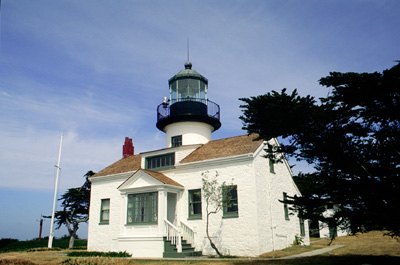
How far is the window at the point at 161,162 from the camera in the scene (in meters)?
18.9

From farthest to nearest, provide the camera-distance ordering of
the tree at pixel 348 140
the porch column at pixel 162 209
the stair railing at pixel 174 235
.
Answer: the porch column at pixel 162 209, the stair railing at pixel 174 235, the tree at pixel 348 140

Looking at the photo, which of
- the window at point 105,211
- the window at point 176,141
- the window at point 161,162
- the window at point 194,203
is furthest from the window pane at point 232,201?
the window at point 105,211

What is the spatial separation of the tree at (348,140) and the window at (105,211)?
15.1 metres

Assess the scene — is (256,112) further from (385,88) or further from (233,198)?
(233,198)

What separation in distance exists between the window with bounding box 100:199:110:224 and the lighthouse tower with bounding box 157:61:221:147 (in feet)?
18.0

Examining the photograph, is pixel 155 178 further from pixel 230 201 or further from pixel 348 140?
pixel 348 140

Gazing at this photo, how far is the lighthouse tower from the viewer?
830 inches

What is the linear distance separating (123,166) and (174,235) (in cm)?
798

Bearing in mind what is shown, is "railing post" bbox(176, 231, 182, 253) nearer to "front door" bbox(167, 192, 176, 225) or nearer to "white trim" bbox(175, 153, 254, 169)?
"front door" bbox(167, 192, 176, 225)

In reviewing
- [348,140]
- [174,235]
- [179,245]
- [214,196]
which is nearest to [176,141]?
[214,196]

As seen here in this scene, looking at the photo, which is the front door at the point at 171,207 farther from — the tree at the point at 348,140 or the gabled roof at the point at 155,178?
the tree at the point at 348,140

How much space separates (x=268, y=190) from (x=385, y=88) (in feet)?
34.0

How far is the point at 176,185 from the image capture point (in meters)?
17.0

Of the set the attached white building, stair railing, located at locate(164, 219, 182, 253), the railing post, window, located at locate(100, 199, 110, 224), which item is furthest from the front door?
window, located at locate(100, 199, 110, 224)
